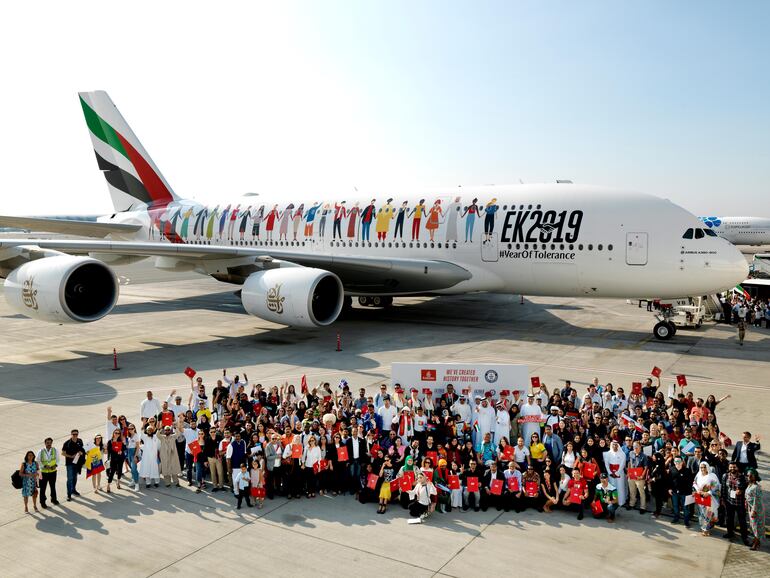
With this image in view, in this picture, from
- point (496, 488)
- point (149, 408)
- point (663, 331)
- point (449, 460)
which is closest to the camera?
point (496, 488)

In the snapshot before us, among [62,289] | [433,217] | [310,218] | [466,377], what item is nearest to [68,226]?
[310,218]

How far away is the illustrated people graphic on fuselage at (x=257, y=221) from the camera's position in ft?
96.8

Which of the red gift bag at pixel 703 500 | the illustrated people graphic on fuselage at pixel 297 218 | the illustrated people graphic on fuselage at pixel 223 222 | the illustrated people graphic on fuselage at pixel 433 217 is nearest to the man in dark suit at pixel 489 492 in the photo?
the red gift bag at pixel 703 500

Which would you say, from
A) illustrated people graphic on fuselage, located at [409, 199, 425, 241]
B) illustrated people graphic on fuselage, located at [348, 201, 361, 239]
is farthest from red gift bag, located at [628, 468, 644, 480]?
illustrated people graphic on fuselage, located at [348, 201, 361, 239]

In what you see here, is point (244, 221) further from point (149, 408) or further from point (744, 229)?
point (744, 229)

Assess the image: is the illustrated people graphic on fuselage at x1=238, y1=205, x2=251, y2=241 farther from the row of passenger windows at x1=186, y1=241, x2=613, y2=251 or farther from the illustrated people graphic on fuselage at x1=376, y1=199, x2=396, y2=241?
the illustrated people graphic on fuselage at x1=376, y1=199, x2=396, y2=241

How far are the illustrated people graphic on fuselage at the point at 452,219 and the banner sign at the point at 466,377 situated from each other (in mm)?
11618

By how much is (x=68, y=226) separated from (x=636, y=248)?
2419cm

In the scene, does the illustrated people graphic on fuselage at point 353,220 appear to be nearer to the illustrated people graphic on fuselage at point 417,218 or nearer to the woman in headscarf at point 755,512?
the illustrated people graphic on fuselage at point 417,218

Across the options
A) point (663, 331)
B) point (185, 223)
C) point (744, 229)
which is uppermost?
point (744, 229)

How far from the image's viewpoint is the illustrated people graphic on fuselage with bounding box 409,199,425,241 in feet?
79.8

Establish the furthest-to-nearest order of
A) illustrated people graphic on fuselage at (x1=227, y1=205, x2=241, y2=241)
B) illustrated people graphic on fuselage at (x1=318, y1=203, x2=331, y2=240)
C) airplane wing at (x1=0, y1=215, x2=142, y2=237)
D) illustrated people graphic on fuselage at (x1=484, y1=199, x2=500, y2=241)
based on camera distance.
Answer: illustrated people graphic on fuselage at (x1=227, y1=205, x2=241, y2=241), illustrated people graphic on fuselage at (x1=318, y1=203, x2=331, y2=240), illustrated people graphic on fuselage at (x1=484, y1=199, x2=500, y2=241), airplane wing at (x1=0, y1=215, x2=142, y2=237)

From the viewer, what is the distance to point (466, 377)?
1233cm

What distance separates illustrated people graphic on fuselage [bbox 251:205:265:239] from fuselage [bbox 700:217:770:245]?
213 feet
